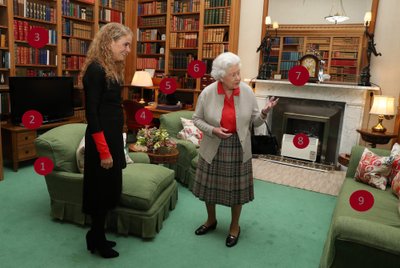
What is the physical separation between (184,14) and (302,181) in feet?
11.3

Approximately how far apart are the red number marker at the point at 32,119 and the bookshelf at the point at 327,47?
344cm

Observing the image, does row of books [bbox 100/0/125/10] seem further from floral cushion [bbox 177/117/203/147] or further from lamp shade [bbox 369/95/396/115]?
lamp shade [bbox 369/95/396/115]

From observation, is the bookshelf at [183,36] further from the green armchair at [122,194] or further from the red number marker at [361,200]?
the red number marker at [361,200]

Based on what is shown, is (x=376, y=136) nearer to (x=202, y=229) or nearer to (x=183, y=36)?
(x=202, y=229)

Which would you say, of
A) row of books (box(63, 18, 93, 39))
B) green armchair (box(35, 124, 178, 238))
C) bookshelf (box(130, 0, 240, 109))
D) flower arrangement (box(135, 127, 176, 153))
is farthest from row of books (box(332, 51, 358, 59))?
row of books (box(63, 18, 93, 39))

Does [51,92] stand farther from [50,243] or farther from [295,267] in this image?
[295,267]

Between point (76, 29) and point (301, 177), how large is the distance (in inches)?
161

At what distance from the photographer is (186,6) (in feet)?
18.2

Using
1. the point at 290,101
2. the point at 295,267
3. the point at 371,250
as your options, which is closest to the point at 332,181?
the point at 290,101

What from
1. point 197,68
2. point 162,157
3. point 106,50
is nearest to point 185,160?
point 162,157

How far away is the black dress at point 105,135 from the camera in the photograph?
1833 mm

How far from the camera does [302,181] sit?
4.09m

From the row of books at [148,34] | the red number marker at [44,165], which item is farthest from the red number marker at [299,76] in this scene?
the red number marker at [44,165]

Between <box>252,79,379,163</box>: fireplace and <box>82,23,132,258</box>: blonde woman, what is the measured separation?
11.1 ft
